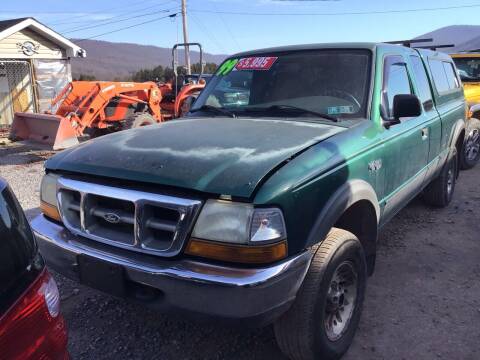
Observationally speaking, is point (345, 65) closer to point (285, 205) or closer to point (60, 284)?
point (285, 205)

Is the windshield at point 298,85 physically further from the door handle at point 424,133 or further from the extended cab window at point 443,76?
the extended cab window at point 443,76

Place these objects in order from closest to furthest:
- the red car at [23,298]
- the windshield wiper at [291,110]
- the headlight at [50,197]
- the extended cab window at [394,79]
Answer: the red car at [23,298]
the headlight at [50,197]
the windshield wiper at [291,110]
the extended cab window at [394,79]

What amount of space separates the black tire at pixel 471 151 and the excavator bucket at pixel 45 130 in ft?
23.9

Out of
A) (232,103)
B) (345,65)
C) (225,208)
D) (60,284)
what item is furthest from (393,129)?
(60,284)

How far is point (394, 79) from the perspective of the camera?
3793mm

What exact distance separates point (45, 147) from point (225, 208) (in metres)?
7.99

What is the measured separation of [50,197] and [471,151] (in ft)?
23.7

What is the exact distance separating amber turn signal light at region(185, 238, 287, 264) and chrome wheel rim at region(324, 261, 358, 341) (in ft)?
1.84

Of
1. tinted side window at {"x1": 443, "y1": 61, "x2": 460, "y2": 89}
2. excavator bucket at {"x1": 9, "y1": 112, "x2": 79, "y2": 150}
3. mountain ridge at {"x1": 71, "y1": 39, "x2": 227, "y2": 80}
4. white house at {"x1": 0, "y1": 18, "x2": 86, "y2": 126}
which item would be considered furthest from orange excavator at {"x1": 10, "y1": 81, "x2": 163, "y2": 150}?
mountain ridge at {"x1": 71, "y1": 39, "x2": 227, "y2": 80}

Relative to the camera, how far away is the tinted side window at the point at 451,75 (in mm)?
5631

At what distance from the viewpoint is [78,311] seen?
11.3ft

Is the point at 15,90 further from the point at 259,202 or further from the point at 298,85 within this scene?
the point at 259,202

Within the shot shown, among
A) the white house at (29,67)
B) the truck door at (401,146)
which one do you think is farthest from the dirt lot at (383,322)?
the white house at (29,67)

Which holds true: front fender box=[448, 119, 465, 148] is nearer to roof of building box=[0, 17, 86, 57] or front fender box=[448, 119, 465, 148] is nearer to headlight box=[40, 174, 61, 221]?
headlight box=[40, 174, 61, 221]
